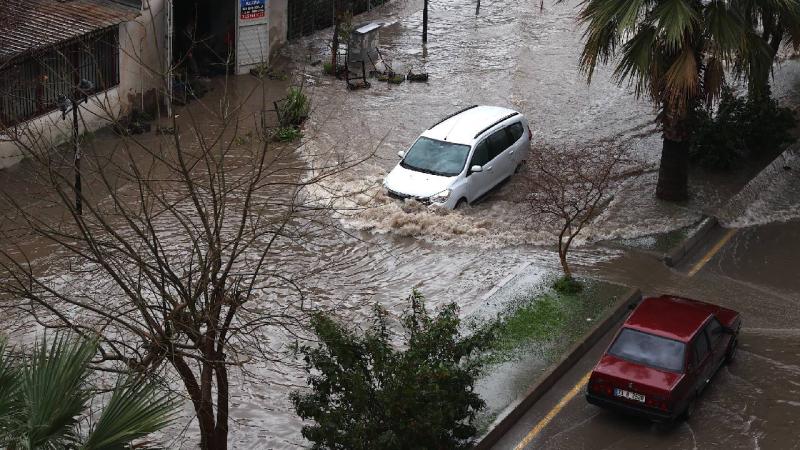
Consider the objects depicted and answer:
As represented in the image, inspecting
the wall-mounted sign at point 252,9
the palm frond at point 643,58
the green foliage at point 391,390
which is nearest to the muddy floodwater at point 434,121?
the wall-mounted sign at point 252,9

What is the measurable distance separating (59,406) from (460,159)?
1347 centimetres

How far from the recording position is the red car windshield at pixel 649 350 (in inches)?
535

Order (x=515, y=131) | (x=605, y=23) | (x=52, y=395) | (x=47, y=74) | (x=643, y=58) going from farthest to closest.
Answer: (x=515, y=131)
(x=47, y=74)
(x=605, y=23)
(x=643, y=58)
(x=52, y=395)

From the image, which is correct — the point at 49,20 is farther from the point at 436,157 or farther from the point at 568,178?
the point at 568,178

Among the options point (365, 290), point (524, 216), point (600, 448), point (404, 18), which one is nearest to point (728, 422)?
point (600, 448)

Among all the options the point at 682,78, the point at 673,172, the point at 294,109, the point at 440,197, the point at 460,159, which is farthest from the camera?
the point at 294,109

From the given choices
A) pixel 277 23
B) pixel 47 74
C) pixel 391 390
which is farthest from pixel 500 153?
pixel 391 390

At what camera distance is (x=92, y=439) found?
320 inches

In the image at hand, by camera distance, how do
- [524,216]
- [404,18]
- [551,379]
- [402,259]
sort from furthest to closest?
[404,18], [524,216], [402,259], [551,379]

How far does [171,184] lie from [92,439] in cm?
1366

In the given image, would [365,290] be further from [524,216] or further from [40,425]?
[40,425]

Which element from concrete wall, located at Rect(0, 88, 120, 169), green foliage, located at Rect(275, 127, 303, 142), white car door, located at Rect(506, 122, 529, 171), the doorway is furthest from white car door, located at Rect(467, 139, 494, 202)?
the doorway

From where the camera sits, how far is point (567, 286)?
17094 millimetres

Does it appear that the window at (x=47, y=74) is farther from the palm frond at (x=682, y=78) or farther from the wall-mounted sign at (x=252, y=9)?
the palm frond at (x=682, y=78)
